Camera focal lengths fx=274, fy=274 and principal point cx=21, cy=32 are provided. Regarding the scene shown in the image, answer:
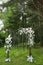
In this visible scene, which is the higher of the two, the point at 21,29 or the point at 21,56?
the point at 21,29

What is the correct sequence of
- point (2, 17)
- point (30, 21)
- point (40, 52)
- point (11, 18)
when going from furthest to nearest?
1. point (2, 17)
2. point (11, 18)
3. point (30, 21)
4. point (40, 52)

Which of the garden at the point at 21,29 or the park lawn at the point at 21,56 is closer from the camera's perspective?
the park lawn at the point at 21,56

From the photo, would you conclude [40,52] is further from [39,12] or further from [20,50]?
[39,12]

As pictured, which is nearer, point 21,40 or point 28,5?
point 28,5

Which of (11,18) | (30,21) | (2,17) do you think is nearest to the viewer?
(30,21)

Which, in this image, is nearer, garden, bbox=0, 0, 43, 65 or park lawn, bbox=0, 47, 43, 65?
park lawn, bbox=0, 47, 43, 65

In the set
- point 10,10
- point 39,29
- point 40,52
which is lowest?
point 40,52

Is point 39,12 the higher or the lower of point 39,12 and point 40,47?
the higher

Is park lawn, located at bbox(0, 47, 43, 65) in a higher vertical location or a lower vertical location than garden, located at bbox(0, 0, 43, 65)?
lower

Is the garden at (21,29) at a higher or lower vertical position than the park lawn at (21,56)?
higher

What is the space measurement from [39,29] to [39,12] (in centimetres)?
179

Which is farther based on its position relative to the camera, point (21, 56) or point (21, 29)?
point (21, 29)

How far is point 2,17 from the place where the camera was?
65.5 ft

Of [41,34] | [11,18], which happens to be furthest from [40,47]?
[11,18]
